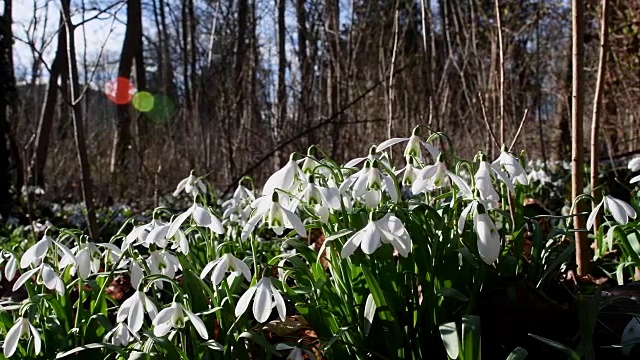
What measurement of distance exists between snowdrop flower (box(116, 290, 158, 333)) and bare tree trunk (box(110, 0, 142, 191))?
6.91 m

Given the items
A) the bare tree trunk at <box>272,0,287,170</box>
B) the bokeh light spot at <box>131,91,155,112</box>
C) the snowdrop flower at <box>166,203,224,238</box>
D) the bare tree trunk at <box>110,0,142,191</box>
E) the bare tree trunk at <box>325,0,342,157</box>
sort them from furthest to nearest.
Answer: the bokeh light spot at <box>131,91,155,112</box> < the bare tree trunk at <box>110,0,142,191</box> < the bare tree trunk at <box>272,0,287,170</box> < the bare tree trunk at <box>325,0,342,157</box> < the snowdrop flower at <box>166,203,224,238</box>

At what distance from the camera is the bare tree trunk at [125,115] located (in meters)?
8.79

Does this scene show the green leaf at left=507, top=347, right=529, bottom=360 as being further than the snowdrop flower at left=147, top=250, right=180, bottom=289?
No

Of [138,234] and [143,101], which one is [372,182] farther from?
[143,101]

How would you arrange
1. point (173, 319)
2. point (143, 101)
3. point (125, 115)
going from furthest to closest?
1. point (143, 101)
2. point (125, 115)
3. point (173, 319)

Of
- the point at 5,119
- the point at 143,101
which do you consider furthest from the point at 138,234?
the point at 143,101

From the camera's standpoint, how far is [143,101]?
1110cm

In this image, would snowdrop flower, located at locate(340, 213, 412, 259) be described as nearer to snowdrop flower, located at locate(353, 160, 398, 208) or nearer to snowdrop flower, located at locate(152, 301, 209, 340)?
snowdrop flower, located at locate(353, 160, 398, 208)

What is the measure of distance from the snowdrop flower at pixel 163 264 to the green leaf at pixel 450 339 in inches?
26.6

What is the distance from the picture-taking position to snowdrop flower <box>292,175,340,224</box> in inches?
57.1

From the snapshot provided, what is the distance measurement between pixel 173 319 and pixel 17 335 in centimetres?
35

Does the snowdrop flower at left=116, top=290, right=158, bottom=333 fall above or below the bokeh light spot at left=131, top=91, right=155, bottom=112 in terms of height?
below

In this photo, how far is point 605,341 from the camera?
61.2 inches

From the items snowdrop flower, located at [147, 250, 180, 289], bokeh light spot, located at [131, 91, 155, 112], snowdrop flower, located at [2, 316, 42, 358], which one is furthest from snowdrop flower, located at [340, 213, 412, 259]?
bokeh light spot, located at [131, 91, 155, 112]
